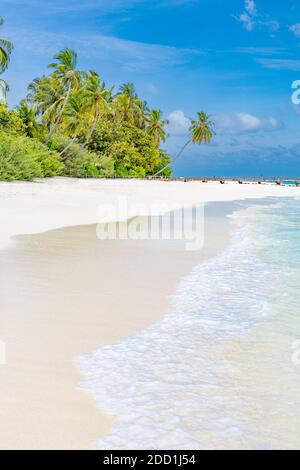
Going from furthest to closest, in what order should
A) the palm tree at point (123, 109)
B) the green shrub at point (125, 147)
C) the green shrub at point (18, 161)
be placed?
1. the palm tree at point (123, 109)
2. the green shrub at point (125, 147)
3. the green shrub at point (18, 161)

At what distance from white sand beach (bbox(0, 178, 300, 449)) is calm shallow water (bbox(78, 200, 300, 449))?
0.66 feet

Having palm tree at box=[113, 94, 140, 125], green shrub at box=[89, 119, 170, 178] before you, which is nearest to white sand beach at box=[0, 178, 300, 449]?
green shrub at box=[89, 119, 170, 178]

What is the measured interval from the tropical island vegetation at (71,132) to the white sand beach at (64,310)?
21.1 metres

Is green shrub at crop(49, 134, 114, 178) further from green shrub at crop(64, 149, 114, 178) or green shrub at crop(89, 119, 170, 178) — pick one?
green shrub at crop(89, 119, 170, 178)

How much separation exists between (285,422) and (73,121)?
49.6 meters

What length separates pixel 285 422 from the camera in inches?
129

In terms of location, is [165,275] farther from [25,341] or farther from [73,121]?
[73,121]

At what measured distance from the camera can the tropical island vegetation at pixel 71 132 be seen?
1361 inches

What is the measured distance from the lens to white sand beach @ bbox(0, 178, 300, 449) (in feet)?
10.5

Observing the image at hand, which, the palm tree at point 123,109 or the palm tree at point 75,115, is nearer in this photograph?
the palm tree at point 75,115

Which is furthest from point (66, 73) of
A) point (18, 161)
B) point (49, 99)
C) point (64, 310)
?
point (64, 310)

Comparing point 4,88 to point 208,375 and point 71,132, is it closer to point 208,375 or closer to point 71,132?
point 71,132

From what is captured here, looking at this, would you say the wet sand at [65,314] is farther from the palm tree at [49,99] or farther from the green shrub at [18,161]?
the palm tree at [49,99]

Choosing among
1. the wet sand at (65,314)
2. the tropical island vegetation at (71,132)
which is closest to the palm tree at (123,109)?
the tropical island vegetation at (71,132)
